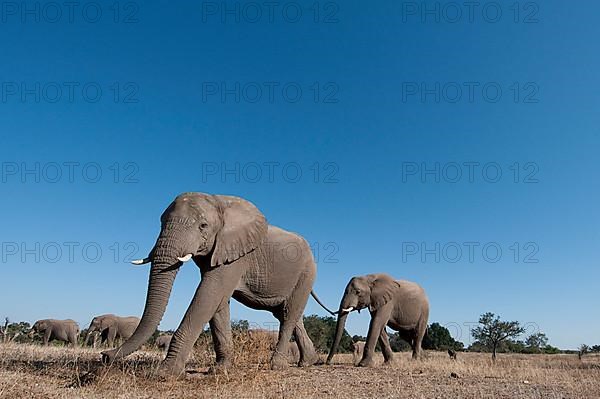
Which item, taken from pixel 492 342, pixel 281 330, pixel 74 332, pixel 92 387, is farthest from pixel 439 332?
pixel 92 387

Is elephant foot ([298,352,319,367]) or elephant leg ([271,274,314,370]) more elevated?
elephant leg ([271,274,314,370])

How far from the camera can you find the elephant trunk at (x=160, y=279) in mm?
9094

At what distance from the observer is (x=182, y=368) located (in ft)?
29.8

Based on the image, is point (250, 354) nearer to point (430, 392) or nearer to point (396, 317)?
point (430, 392)

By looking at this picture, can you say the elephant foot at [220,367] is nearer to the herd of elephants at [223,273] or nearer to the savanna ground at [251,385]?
the herd of elephants at [223,273]

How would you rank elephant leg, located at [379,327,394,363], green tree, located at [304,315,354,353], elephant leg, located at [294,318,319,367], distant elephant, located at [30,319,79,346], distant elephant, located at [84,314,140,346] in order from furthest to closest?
1. green tree, located at [304,315,354,353]
2. distant elephant, located at [30,319,79,346]
3. distant elephant, located at [84,314,140,346]
4. elephant leg, located at [379,327,394,363]
5. elephant leg, located at [294,318,319,367]

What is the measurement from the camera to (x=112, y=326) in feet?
108

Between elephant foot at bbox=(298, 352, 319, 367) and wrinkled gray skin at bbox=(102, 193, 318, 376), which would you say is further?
elephant foot at bbox=(298, 352, 319, 367)

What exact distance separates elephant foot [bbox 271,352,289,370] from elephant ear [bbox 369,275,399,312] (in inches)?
290

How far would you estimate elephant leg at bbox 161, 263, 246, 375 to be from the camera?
29.5 feet

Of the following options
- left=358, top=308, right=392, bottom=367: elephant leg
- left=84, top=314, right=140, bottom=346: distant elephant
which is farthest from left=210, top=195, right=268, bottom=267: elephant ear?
left=84, top=314, right=140, bottom=346: distant elephant

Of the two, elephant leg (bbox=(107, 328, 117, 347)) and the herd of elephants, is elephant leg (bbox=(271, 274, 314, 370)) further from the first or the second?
elephant leg (bbox=(107, 328, 117, 347))

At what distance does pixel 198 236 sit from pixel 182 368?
2.36m

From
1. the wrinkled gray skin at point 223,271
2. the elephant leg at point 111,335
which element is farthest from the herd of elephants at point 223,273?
the elephant leg at point 111,335
